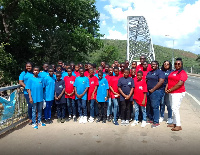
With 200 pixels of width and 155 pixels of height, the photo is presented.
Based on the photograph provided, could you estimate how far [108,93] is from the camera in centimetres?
522

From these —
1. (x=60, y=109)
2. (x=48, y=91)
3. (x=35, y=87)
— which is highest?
(x=35, y=87)

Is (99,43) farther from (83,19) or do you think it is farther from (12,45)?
(12,45)

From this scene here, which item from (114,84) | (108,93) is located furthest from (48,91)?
(114,84)

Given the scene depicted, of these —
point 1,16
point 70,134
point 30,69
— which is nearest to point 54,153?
point 70,134

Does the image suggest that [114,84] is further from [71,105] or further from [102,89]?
[71,105]

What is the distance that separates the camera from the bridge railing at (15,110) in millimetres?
4164

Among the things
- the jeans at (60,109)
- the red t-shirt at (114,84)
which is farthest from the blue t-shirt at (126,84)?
the jeans at (60,109)

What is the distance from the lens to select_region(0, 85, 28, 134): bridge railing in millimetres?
4164

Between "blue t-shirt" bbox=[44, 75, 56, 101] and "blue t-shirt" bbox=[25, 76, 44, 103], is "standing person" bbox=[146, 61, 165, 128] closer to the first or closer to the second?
"blue t-shirt" bbox=[44, 75, 56, 101]

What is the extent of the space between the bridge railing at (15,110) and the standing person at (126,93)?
2692mm

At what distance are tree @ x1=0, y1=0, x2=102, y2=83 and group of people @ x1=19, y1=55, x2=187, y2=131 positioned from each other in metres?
6.75

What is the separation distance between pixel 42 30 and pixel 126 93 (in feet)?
32.6

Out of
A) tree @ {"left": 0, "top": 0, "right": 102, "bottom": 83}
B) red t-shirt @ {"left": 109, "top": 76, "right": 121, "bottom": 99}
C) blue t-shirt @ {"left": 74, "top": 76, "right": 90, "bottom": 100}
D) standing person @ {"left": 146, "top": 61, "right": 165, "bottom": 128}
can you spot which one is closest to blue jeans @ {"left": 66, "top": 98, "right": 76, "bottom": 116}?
blue t-shirt @ {"left": 74, "top": 76, "right": 90, "bottom": 100}

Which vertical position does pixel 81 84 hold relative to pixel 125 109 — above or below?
above
